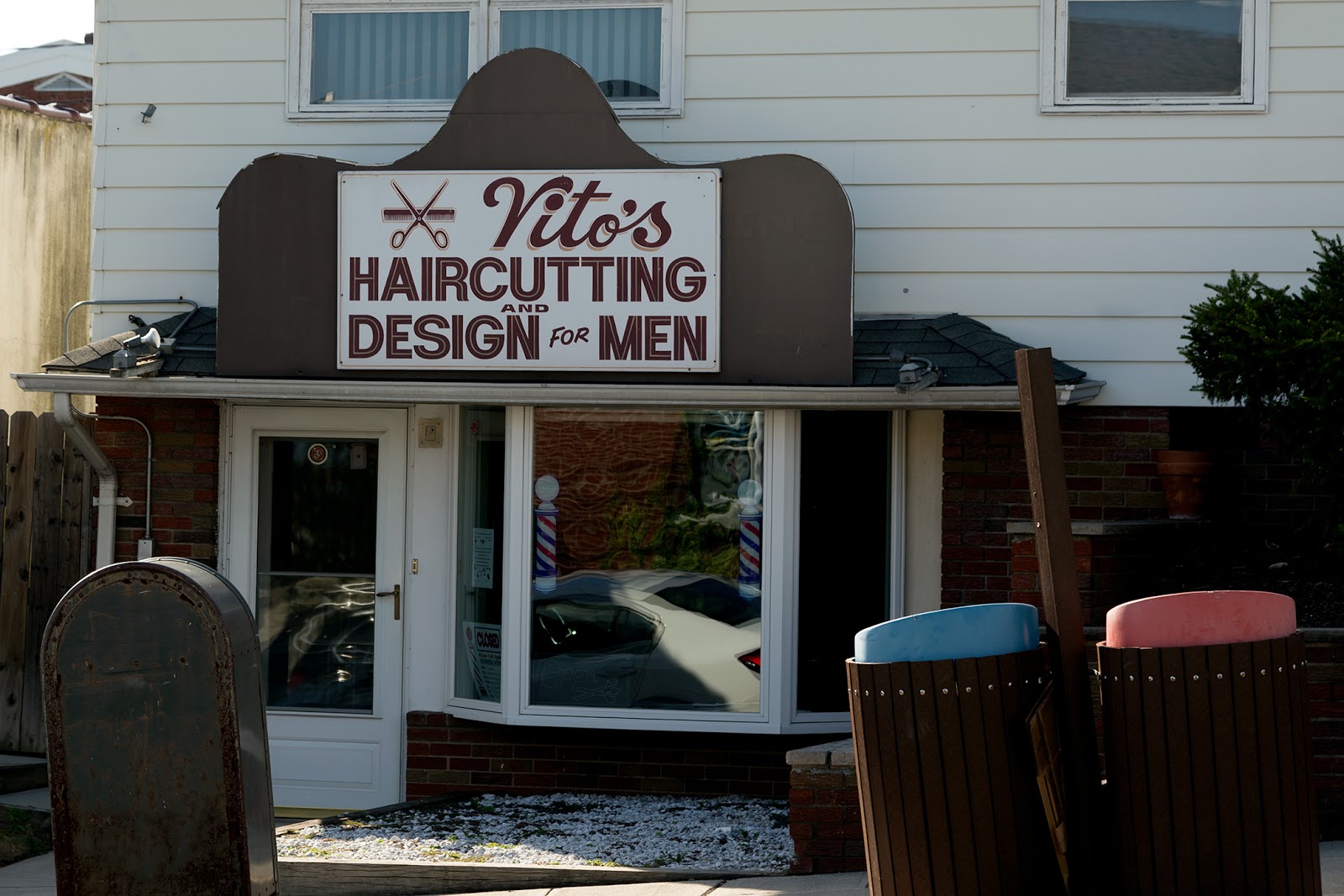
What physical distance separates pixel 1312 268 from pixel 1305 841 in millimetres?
3762

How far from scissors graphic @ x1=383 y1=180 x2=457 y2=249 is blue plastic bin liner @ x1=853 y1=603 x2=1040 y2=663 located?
3697 millimetres

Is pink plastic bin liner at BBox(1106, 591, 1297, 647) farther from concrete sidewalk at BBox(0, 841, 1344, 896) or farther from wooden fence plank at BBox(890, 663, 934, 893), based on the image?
concrete sidewalk at BBox(0, 841, 1344, 896)

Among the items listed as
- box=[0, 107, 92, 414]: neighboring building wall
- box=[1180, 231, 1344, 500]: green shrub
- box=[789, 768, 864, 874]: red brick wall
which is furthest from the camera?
box=[0, 107, 92, 414]: neighboring building wall

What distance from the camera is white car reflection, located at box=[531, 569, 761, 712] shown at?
7.26 metres

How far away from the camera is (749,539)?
7242mm

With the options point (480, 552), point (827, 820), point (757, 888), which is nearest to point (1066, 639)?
point (827, 820)

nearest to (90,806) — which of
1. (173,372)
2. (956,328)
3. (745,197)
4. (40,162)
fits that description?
(173,372)

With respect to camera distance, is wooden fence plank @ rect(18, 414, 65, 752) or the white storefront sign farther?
wooden fence plank @ rect(18, 414, 65, 752)

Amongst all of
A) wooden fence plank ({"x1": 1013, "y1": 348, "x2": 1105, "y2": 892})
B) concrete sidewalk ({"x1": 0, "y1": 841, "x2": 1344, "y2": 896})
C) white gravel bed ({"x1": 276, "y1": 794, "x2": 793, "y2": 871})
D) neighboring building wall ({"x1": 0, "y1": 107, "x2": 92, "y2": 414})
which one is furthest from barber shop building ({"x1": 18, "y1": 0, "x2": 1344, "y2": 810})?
neighboring building wall ({"x1": 0, "y1": 107, "x2": 92, "y2": 414})

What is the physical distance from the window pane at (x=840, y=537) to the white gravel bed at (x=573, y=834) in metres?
0.83

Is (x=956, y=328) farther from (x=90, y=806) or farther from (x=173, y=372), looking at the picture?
(x=90, y=806)

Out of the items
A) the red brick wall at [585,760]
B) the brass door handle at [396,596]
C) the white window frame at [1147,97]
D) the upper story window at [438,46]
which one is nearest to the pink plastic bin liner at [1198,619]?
the red brick wall at [585,760]

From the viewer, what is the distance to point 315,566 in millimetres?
7918

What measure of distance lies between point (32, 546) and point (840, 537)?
4668 millimetres
